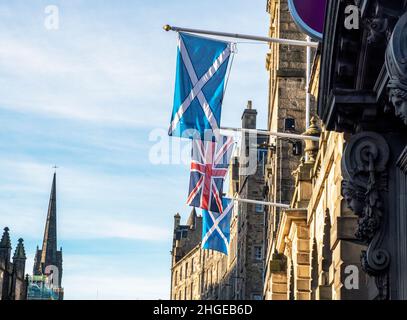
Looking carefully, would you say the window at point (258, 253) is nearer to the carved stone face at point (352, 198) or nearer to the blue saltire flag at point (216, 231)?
the blue saltire flag at point (216, 231)

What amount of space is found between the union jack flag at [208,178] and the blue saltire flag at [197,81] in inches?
235

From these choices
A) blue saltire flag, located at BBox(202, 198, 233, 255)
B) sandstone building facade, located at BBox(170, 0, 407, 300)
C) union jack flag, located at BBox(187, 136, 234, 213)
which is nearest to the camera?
Answer: sandstone building facade, located at BBox(170, 0, 407, 300)

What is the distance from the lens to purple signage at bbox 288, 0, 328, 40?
22.0 metres

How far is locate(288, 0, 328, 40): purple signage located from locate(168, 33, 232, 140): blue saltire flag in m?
6.83

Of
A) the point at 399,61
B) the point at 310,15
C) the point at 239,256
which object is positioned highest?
the point at 239,256

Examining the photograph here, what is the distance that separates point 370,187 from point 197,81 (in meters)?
12.5

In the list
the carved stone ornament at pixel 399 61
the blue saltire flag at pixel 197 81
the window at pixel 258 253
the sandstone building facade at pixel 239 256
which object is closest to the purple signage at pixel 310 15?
the blue saltire flag at pixel 197 81

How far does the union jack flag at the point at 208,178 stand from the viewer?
1417 inches

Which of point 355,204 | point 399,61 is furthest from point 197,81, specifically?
point 399,61

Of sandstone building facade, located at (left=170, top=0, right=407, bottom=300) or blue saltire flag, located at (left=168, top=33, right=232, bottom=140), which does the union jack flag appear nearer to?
sandstone building facade, located at (left=170, top=0, right=407, bottom=300)

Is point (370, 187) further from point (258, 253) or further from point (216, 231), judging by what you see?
point (258, 253)

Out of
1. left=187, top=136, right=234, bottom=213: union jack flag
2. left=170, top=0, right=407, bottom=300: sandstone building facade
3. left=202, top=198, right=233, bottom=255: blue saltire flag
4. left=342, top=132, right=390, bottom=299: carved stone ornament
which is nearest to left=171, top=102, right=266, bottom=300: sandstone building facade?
left=202, top=198, right=233, bottom=255: blue saltire flag

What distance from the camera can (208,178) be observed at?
3638cm
